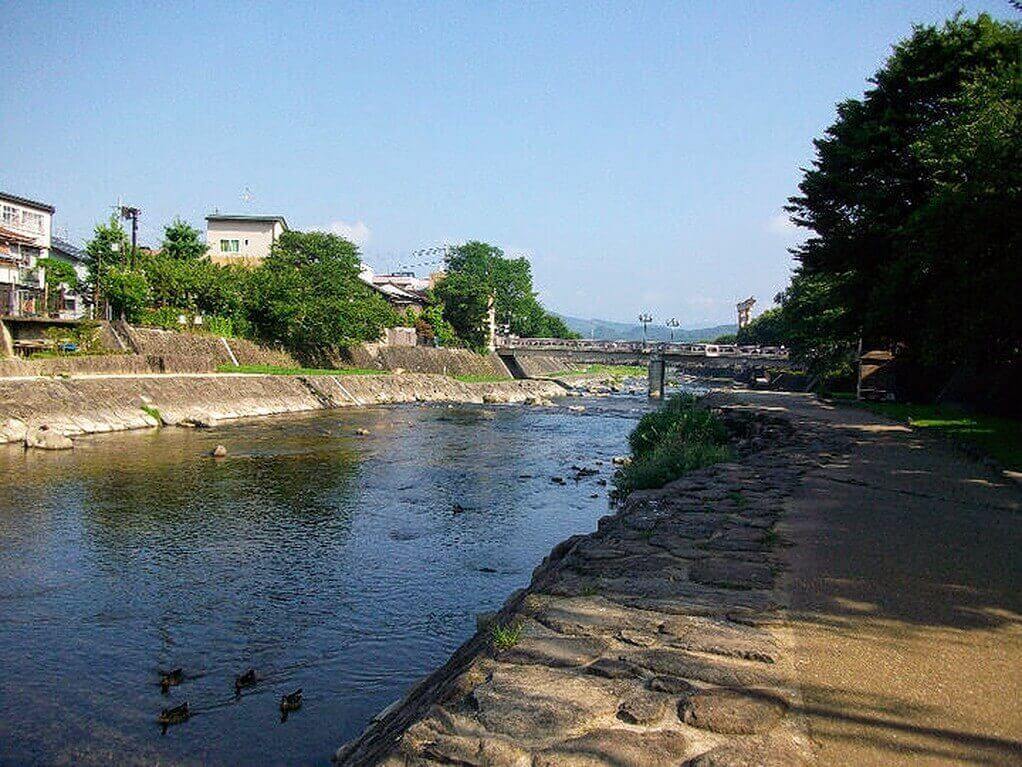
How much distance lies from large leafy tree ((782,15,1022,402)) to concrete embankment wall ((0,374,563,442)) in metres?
26.2

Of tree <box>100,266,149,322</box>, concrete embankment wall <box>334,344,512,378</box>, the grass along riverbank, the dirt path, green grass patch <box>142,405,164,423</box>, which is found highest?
tree <box>100,266,149,322</box>

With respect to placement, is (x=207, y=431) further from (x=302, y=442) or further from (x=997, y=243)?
(x=997, y=243)

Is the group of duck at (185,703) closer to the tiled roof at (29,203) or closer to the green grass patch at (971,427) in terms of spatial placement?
the green grass patch at (971,427)

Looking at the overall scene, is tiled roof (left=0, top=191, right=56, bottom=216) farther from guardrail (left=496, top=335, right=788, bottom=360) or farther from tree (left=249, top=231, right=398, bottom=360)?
guardrail (left=496, top=335, right=788, bottom=360)

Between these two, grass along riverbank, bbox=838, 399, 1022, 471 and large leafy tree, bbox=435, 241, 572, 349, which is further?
large leafy tree, bbox=435, 241, 572, 349

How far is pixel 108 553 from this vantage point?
12852 mm

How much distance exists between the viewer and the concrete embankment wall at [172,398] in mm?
26344

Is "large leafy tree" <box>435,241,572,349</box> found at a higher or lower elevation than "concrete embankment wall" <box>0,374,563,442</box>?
higher

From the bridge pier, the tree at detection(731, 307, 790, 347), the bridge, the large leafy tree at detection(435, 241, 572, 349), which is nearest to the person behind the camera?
the bridge

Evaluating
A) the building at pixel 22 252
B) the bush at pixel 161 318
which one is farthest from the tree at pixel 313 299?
the building at pixel 22 252

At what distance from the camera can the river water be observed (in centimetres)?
726

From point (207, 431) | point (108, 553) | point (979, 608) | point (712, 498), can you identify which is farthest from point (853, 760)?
point (207, 431)

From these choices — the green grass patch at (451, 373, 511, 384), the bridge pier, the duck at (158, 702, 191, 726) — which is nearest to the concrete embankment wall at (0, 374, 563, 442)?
the green grass patch at (451, 373, 511, 384)

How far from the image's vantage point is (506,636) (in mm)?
5414
